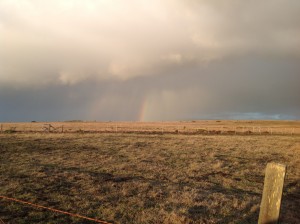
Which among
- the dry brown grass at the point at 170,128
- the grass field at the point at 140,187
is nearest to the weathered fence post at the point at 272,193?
the grass field at the point at 140,187

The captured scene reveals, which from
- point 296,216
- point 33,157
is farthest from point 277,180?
Answer: point 33,157

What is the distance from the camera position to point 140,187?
11117 mm

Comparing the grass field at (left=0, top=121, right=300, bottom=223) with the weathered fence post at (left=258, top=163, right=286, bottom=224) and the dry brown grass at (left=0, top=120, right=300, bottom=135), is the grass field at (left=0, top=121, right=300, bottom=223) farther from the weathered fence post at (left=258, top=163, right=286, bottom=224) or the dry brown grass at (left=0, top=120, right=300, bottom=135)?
the dry brown grass at (left=0, top=120, right=300, bottom=135)

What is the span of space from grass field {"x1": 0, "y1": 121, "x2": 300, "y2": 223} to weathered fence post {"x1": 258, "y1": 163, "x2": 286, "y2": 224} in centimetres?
432

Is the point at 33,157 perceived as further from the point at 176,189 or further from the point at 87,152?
the point at 176,189

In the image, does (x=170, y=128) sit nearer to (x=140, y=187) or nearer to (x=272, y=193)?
(x=140, y=187)

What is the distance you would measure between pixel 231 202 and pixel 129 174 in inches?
222

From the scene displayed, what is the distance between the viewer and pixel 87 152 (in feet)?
65.8

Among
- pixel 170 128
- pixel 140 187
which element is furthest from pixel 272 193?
pixel 170 128

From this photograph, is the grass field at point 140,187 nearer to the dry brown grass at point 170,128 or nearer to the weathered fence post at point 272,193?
the weathered fence post at point 272,193

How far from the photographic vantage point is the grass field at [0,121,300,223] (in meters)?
8.21

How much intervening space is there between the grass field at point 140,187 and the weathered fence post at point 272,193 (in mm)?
4316

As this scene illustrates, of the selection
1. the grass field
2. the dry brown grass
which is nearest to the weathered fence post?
the grass field

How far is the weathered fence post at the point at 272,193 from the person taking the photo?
12.3 ft
